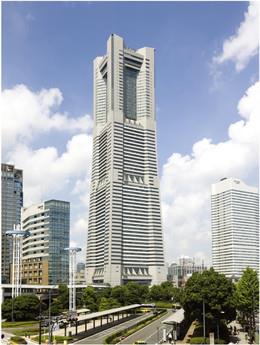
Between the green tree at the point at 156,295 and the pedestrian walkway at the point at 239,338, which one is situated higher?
the pedestrian walkway at the point at 239,338

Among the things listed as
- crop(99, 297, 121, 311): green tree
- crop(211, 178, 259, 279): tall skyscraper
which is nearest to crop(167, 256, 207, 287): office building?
crop(211, 178, 259, 279): tall skyscraper

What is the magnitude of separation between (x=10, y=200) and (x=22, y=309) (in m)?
67.8

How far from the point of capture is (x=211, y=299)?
39.4 meters

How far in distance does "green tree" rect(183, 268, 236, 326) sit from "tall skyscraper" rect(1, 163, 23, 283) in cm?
8674

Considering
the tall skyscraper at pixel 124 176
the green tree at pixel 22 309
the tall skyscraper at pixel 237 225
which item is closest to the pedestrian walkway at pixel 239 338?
the green tree at pixel 22 309

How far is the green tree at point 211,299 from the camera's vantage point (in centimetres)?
3928

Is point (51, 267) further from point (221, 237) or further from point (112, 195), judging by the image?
point (221, 237)

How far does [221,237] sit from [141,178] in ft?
140

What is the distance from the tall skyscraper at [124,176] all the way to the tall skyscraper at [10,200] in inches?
863

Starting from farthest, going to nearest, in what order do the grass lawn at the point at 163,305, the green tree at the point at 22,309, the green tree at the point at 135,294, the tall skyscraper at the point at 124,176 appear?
the tall skyscraper at the point at 124,176
the grass lawn at the point at 163,305
the green tree at the point at 135,294
the green tree at the point at 22,309

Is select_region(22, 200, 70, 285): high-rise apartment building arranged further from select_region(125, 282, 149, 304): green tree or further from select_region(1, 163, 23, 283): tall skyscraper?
select_region(125, 282, 149, 304): green tree

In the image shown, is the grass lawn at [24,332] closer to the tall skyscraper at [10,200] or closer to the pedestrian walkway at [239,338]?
the pedestrian walkway at [239,338]

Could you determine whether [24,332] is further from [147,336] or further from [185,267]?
[185,267]

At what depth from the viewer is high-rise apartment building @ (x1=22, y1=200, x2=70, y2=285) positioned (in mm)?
107750
